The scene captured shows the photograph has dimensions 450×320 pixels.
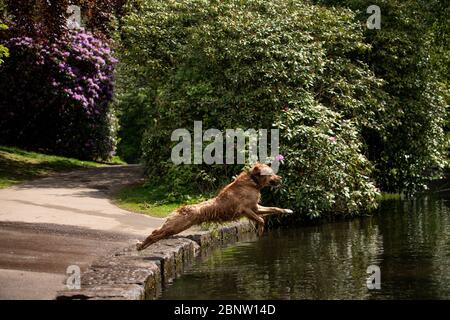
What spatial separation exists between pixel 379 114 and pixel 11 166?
12.6 meters

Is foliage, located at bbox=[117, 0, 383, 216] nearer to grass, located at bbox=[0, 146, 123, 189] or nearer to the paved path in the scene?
the paved path

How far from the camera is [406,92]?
2139 centimetres

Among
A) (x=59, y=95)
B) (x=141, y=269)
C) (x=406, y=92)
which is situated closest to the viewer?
(x=141, y=269)

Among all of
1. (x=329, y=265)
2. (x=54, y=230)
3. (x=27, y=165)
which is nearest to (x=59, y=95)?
(x=27, y=165)

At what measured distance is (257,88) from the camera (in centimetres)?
1714

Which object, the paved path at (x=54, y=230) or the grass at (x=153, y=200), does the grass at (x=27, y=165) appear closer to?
the paved path at (x=54, y=230)

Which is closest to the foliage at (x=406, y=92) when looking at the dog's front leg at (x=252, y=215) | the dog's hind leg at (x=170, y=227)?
the dog's front leg at (x=252, y=215)

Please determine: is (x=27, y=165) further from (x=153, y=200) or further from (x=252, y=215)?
A: (x=252, y=215)

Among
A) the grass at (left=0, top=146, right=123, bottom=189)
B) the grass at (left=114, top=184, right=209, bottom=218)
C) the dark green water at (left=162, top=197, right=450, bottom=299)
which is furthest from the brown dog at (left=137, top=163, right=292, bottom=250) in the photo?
the grass at (left=0, top=146, right=123, bottom=189)

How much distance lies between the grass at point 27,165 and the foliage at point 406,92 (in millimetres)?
11229

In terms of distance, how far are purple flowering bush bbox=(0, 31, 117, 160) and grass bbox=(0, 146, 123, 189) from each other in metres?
1.39

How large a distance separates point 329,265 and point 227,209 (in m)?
1.88

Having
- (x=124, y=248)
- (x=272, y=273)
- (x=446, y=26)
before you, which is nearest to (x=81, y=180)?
(x=124, y=248)

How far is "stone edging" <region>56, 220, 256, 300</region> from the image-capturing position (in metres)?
7.57
